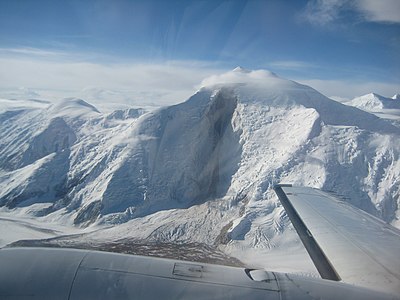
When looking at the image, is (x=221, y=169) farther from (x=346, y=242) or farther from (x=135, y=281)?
(x=135, y=281)

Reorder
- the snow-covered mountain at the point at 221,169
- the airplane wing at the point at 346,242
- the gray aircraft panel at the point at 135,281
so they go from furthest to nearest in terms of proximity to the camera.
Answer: the snow-covered mountain at the point at 221,169, the airplane wing at the point at 346,242, the gray aircraft panel at the point at 135,281

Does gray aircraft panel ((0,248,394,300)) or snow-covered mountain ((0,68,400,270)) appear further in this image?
snow-covered mountain ((0,68,400,270))

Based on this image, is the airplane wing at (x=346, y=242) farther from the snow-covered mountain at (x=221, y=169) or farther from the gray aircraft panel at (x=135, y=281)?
the snow-covered mountain at (x=221, y=169)

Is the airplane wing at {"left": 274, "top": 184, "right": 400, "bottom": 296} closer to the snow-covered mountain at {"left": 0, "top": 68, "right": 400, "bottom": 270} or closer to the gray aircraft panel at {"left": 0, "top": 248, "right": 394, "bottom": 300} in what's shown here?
the gray aircraft panel at {"left": 0, "top": 248, "right": 394, "bottom": 300}

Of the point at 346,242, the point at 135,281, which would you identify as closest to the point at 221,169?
the point at 346,242

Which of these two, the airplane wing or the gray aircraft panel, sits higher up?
the gray aircraft panel

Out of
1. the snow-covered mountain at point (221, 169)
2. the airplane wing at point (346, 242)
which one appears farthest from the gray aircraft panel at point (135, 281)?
the snow-covered mountain at point (221, 169)

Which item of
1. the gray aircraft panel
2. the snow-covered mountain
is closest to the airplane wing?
the gray aircraft panel
